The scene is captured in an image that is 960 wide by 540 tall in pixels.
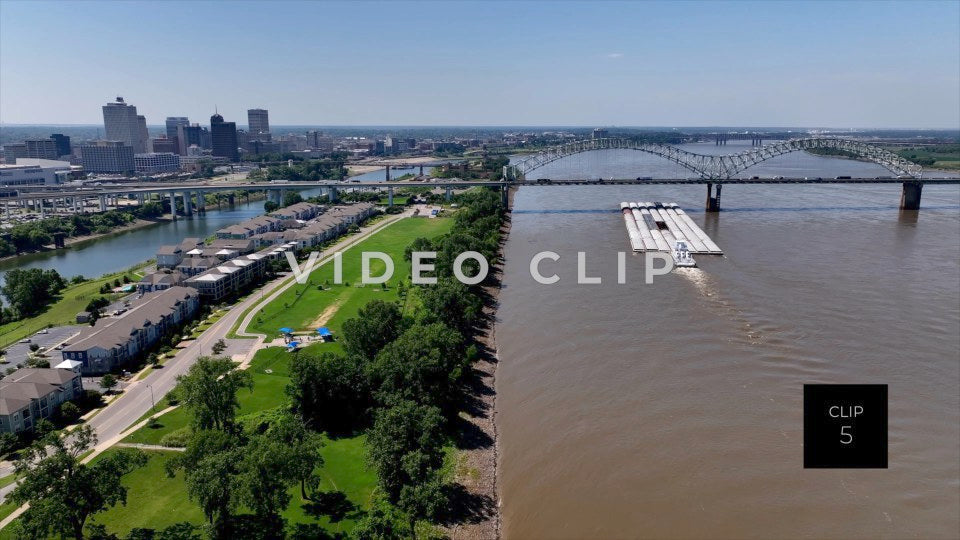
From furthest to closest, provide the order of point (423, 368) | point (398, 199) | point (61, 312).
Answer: point (398, 199) < point (61, 312) < point (423, 368)

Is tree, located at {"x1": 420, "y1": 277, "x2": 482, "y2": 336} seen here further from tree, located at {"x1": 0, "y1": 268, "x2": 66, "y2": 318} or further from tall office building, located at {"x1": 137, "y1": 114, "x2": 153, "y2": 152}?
tall office building, located at {"x1": 137, "y1": 114, "x2": 153, "y2": 152}

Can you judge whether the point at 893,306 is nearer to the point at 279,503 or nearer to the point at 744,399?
the point at 744,399

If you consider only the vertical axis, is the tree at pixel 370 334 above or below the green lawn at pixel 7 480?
above

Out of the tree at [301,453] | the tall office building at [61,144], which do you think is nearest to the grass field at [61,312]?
the tree at [301,453]

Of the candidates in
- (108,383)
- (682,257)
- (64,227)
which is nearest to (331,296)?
(108,383)

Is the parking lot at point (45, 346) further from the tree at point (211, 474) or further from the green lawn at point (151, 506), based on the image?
the tree at point (211, 474)

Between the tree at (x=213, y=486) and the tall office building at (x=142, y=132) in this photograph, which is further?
the tall office building at (x=142, y=132)

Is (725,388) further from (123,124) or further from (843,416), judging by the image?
(123,124)
